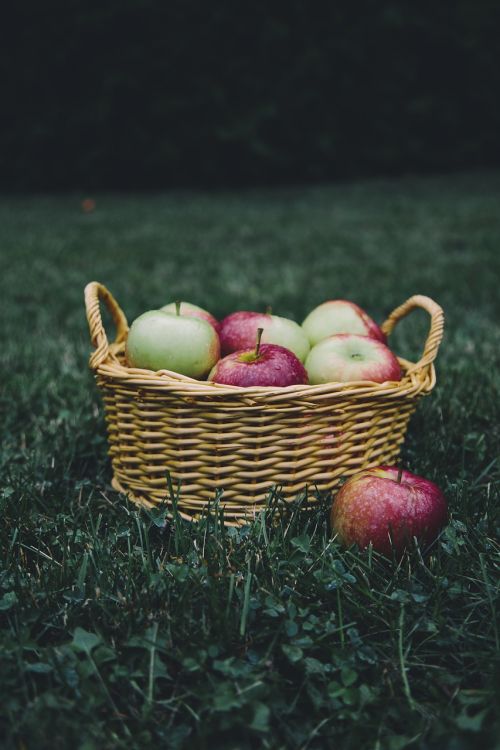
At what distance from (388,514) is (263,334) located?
711 mm

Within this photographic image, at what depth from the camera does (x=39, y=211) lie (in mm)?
9141

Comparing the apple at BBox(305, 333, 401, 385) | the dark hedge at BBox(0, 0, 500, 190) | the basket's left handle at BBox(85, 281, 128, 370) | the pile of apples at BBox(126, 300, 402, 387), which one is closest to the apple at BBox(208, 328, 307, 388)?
the pile of apples at BBox(126, 300, 402, 387)

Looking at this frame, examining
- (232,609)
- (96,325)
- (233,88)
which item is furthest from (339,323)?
(233,88)

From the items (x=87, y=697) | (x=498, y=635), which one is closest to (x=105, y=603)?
(x=87, y=697)

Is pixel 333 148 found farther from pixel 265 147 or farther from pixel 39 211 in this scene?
pixel 39 211

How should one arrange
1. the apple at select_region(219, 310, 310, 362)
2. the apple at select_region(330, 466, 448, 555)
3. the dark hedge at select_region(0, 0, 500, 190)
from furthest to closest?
the dark hedge at select_region(0, 0, 500, 190) → the apple at select_region(219, 310, 310, 362) → the apple at select_region(330, 466, 448, 555)

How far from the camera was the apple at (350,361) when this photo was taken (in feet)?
6.43

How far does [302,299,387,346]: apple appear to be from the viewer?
228cm

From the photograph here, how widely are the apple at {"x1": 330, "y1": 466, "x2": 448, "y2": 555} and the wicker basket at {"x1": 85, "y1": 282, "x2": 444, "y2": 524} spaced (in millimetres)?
158

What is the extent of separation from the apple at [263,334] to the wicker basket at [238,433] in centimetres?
39

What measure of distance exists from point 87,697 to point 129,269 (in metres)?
4.12

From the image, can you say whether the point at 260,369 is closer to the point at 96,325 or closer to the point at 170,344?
the point at 170,344

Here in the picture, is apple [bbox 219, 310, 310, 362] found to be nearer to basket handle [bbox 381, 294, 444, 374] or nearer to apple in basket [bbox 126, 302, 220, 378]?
apple in basket [bbox 126, 302, 220, 378]

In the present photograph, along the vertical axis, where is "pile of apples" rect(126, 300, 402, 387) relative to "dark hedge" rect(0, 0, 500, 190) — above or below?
below
